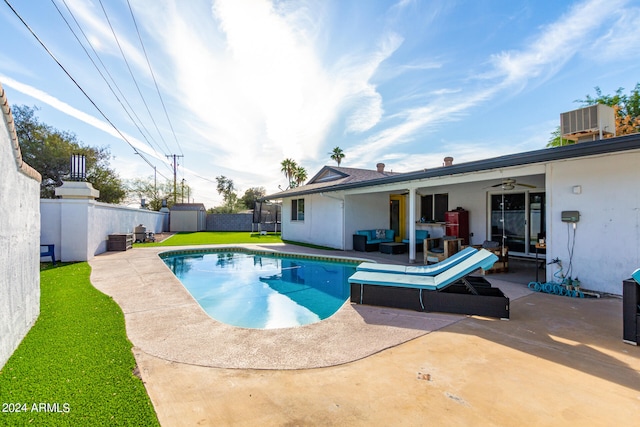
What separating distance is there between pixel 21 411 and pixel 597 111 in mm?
9817

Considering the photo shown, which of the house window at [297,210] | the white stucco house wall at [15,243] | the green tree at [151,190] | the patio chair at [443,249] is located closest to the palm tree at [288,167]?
the green tree at [151,190]

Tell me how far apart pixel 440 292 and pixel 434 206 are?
29.1 ft

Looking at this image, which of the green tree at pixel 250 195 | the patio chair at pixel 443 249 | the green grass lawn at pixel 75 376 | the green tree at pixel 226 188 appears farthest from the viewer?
the green tree at pixel 226 188

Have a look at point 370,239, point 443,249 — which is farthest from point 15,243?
point 370,239

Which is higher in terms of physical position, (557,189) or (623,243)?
(557,189)

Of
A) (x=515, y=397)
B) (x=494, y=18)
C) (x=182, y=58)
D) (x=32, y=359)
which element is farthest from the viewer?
(x=182, y=58)

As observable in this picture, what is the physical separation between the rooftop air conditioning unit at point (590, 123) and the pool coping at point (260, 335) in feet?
17.2

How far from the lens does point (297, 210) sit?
58.3 ft

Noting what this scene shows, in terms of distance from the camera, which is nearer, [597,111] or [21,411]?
[21,411]

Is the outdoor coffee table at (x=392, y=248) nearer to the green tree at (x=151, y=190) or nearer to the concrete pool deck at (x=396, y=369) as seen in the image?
the concrete pool deck at (x=396, y=369)

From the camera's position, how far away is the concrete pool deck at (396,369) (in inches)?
91.9

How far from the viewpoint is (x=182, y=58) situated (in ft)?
38.9

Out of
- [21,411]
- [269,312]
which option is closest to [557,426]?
[21,411]

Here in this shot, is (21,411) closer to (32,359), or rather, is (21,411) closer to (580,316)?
(32,359)
